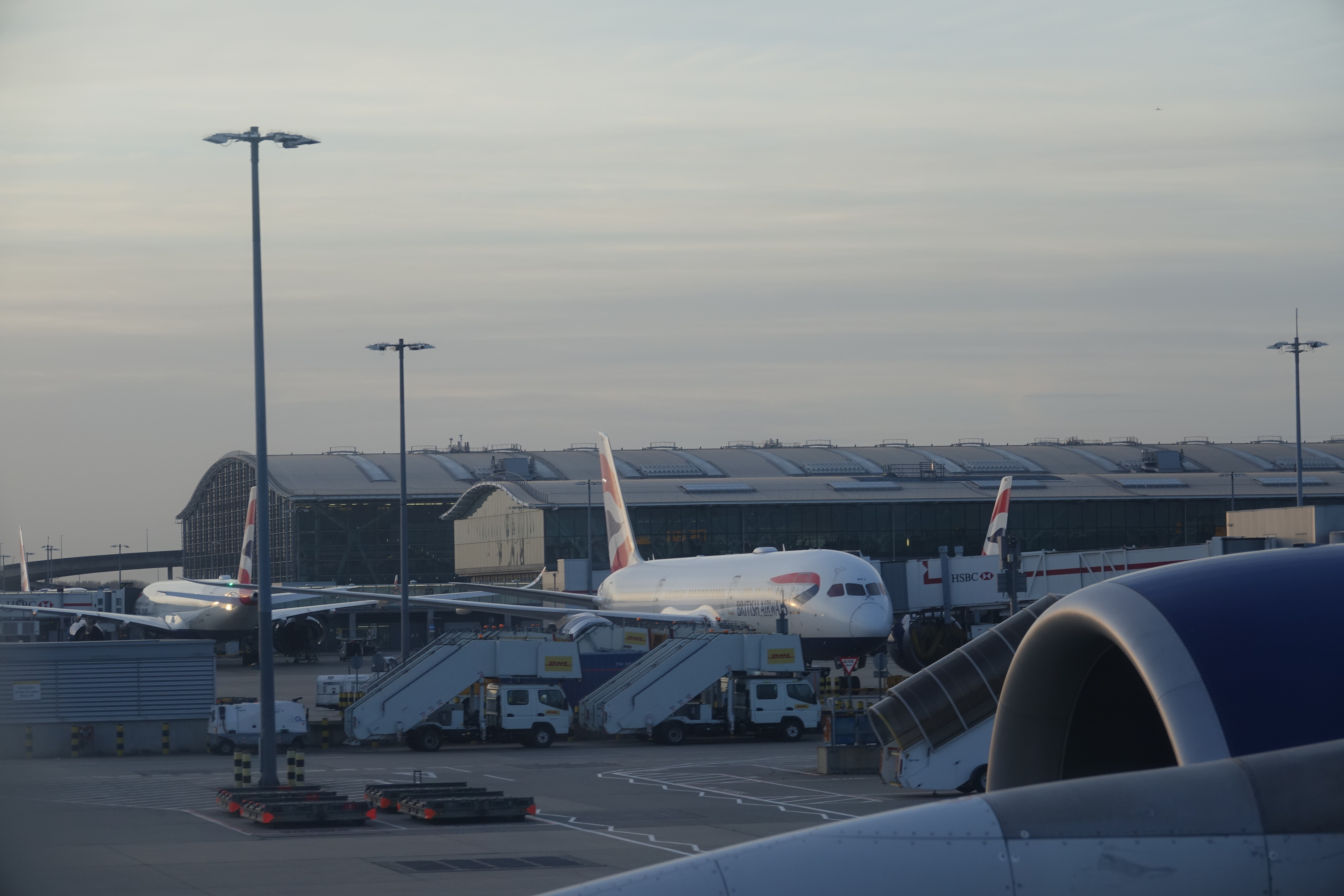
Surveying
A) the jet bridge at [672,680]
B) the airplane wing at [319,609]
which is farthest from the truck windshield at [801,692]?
the airplane wing at [319,609]

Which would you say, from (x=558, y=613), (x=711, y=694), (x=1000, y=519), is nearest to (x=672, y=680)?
(x=711, y=694)

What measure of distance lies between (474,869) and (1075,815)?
16.1 metres

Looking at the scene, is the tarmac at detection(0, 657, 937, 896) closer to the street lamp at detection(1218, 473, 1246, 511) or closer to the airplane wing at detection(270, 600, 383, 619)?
the airplane wing at detection(270, 600, 383, 619)

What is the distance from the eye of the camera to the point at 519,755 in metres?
39.3

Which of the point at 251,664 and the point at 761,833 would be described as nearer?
the point at 761,833

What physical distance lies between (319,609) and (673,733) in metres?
45.7

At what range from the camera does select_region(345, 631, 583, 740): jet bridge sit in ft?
130

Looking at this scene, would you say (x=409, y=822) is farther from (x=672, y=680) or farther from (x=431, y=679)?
(x=672, y=680)

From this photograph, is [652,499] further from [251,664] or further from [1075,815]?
Answer: [1075,815]

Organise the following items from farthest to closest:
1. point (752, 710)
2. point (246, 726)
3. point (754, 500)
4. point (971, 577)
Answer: point (754, 500) → point (971, 577) → point (752, 710) → point (246, 726)

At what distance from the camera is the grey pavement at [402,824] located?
787 inches

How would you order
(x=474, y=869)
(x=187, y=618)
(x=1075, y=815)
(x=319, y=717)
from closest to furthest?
(x=1075, y=815) → (x=474, y=869) → (x=319, y=717) → (x=187, y=618)

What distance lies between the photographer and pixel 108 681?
3884 centimetres

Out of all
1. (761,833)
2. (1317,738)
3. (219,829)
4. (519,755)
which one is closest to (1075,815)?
(1317,738)
